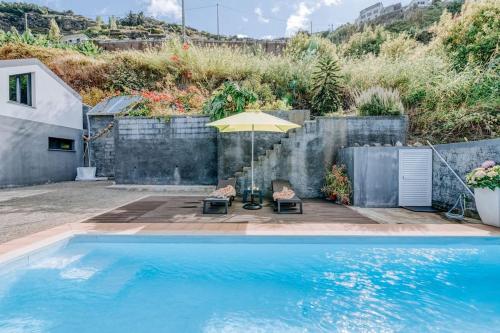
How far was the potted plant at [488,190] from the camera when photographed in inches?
201

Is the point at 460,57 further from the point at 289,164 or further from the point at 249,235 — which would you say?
the point at 249,235

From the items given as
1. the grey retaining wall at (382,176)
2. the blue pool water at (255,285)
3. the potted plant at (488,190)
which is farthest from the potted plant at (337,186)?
the blue pool water at (255,285)

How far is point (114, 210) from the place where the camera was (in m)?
6.64

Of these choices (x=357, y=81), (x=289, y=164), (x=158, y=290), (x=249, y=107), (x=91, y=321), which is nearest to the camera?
(x=91, y=321)

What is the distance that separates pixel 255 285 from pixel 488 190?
14.6ft

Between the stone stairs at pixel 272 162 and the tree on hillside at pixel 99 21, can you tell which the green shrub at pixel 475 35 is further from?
the tree on hillside at pixel 99 21

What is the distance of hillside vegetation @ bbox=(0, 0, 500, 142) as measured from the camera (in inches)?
351

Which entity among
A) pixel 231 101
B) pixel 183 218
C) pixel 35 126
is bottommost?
pixel 183 218

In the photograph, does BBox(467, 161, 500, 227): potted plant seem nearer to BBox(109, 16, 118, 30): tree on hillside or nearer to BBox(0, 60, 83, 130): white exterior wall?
BBox(0, 60, 83, 130): white exterior wall

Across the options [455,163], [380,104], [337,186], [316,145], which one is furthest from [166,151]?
[455,163]

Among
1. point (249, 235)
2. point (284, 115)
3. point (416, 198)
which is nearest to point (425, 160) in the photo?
point (416, 198)

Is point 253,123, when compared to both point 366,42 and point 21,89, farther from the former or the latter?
point 366,42

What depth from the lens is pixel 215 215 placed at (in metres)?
6.16

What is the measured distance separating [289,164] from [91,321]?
21.3 feet
